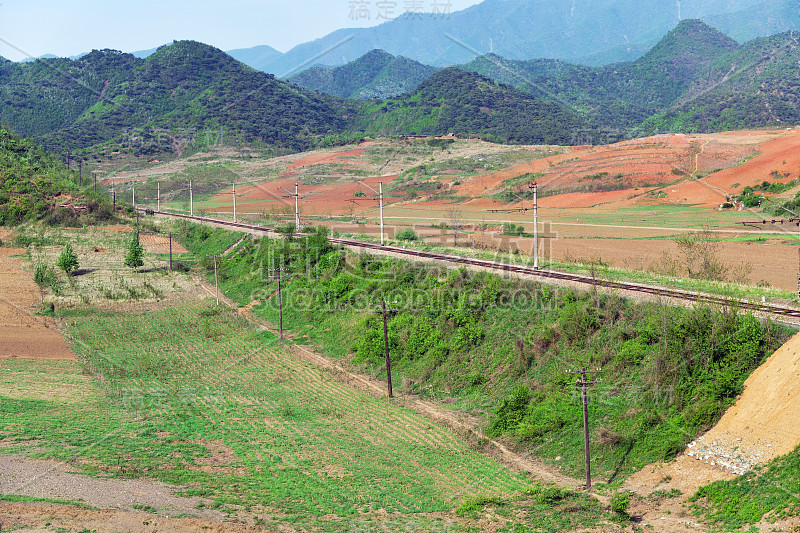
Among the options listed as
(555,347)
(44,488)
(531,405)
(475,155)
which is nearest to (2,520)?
(44,488)

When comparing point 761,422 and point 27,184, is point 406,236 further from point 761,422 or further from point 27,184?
point 27,184

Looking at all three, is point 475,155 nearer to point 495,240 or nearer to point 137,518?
point 495,240

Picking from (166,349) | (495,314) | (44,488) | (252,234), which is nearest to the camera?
(44,488)

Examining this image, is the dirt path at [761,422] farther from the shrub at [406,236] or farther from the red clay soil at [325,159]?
the red clay soil at [325,159]

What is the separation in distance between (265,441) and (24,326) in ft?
88.1

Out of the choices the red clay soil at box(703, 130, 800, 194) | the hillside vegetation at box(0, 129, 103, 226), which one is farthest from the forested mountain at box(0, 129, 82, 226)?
the red clay soil at box(703, 130, 800, 194)

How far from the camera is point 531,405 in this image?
32.3 m

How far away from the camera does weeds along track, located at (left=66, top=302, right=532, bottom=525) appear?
2516cm

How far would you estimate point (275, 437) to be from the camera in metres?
31.0

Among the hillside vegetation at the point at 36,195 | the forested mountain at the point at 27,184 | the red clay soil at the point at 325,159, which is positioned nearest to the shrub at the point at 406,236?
the hillside vegetation at the point at 36,195

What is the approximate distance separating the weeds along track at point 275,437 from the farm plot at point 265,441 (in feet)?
0.19

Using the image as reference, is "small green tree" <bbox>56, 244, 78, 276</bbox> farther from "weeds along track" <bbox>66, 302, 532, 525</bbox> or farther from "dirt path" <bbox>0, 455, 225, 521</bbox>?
"dirt path" <bbox>0, 455, 225, 521</bbox>

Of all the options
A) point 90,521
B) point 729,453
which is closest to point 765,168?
point 729,453

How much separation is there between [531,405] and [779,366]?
9.71 m
